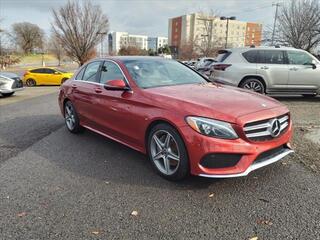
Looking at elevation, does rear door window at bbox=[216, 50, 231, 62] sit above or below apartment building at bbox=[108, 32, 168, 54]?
below

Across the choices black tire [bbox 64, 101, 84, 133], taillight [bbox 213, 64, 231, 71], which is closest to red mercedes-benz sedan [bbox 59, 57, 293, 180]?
black tire [bbox 64, 101, 84, 133]

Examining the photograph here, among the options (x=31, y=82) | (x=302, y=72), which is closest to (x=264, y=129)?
(x=302, y=72)

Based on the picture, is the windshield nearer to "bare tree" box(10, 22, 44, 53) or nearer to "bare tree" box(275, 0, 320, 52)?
"bare tree" box(275, 0, 320, 52)

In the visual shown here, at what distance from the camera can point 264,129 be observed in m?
3.44

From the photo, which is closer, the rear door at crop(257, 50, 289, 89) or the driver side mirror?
the driver side mirror

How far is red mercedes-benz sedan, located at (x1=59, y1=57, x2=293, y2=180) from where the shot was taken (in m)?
3.25

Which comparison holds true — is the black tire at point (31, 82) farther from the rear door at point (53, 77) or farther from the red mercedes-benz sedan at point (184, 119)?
the red mercedes-benz sedan at point (184, 119)

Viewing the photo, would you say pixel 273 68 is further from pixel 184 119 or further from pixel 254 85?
pixel 184 119

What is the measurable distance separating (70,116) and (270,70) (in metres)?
6.37

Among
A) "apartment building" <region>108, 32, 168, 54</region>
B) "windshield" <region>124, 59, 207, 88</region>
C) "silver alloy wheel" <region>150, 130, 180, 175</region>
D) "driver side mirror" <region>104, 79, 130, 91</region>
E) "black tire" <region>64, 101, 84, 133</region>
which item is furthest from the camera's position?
"apartment building" <region>108, 32, 168, 54</region>

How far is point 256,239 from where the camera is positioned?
2596mm

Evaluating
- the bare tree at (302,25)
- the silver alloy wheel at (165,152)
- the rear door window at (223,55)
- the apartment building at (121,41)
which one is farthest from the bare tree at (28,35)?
the silver alloy wheel at (165,152)

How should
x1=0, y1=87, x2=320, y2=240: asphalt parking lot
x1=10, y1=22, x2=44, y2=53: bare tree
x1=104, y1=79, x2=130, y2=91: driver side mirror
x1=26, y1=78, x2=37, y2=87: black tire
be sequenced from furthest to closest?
x1=10, y1=22, x2=44, y2=53: bare tree, x1=26, y1=78, x2=37, y2=87: black tire, x1=104, y1=79, x2=130, y2=91: driver side mirror, x1=0, y1=87, x2=320, y2=240: asphalt parking lot

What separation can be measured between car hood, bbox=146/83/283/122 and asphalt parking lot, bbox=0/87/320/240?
91 cm
